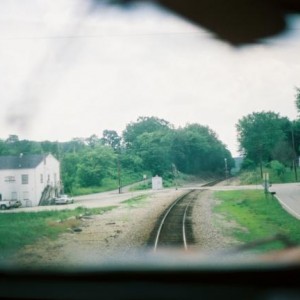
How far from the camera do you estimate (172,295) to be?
5.28ft

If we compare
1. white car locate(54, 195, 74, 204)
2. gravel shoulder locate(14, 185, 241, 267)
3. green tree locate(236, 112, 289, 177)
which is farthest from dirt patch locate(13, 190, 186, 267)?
green tree locate(236, 112, 289, 177)

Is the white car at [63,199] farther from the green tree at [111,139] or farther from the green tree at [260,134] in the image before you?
the green tree at [260,134]

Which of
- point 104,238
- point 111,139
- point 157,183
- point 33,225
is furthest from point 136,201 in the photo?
point 33,225

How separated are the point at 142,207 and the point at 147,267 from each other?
0.42 metres

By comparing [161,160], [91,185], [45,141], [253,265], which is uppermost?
[45,141]

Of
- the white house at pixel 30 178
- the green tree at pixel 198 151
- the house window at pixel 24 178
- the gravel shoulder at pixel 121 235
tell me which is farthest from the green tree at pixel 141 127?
the house window at pixel 24 178

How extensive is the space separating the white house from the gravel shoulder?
0.30m

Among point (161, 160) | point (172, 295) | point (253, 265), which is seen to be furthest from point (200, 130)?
point (172, 295)

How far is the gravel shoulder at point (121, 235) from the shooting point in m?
1.88

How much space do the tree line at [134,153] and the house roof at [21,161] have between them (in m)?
0.04

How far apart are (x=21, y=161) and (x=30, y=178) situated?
0.41ft

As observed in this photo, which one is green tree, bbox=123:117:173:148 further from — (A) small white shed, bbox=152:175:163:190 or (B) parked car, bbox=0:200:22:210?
(B) parked car, bbox=0:200:22:210

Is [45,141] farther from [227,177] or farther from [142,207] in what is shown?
[227,177]

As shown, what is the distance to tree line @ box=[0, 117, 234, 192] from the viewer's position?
2.01 metres
